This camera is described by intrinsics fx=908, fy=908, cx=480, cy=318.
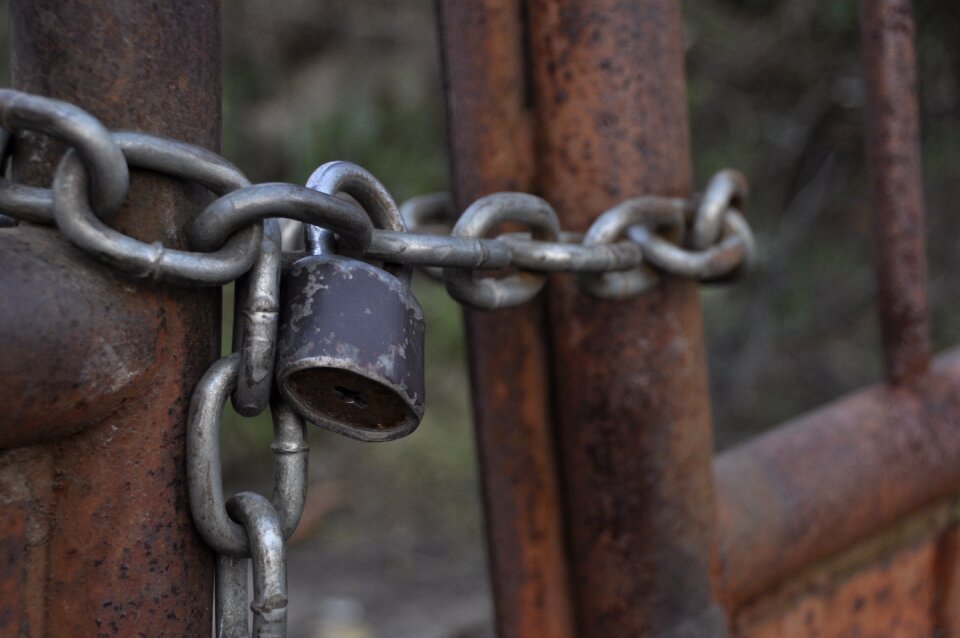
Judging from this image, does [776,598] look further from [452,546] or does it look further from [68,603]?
[452,546]

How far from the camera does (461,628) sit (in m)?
2.59

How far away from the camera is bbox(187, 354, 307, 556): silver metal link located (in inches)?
16.6

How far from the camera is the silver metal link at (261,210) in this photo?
0.41 meters

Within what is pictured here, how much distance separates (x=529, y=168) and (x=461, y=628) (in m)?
2.10

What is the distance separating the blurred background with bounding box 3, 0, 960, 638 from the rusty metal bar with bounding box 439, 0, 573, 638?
1.92 metres

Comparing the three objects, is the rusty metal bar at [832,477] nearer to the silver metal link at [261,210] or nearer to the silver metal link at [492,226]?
the silver metal link at [492,226]

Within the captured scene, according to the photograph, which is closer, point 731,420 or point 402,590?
point 402,590

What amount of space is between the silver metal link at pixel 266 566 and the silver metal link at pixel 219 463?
0.03 feet

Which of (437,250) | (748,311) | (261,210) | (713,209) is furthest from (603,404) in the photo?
(748,311)

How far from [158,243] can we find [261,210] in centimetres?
5

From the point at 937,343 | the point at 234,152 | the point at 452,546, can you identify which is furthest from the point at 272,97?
the point at 937,343

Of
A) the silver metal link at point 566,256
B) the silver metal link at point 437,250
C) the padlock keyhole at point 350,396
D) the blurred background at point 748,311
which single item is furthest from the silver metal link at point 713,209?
the blurred background at point 748,311

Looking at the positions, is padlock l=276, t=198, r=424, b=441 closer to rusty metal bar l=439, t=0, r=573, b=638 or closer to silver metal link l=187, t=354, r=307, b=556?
silver metal link l=187, t=354, r=307, b=556

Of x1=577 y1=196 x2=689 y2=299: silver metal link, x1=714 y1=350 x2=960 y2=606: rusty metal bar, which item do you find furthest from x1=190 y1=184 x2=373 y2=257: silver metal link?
x1=714 y1=350 x2=960 y2=606: rusty metal bar
